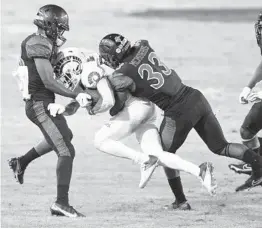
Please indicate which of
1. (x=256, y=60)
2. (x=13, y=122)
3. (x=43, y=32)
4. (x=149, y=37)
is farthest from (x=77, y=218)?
(x=149, y=37)

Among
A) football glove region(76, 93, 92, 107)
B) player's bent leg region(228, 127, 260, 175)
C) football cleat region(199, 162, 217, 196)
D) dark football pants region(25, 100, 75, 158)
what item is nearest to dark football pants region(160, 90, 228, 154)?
football cleat region(199, 162, 217, 196)

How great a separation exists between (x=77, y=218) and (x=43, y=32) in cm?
173

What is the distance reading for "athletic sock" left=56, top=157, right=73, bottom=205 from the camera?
8.90 meters

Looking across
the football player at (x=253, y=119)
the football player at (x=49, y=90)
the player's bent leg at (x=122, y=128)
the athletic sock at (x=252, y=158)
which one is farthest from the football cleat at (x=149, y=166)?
the football player at (x=253, y=119)

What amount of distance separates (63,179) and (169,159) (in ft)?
3.17

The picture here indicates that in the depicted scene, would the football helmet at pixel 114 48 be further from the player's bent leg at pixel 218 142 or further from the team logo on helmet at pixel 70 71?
the player's bent leg at pixel 218 142

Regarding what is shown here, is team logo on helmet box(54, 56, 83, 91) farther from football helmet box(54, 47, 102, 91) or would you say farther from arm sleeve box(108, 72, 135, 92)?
arm sleeve box(108, 72, 135, 92)

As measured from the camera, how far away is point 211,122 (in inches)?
358

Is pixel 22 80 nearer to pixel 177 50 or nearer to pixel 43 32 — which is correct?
pixel 43 32

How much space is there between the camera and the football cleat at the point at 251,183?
9422mm

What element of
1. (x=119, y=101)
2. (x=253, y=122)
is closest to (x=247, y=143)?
(x=253, y=122)

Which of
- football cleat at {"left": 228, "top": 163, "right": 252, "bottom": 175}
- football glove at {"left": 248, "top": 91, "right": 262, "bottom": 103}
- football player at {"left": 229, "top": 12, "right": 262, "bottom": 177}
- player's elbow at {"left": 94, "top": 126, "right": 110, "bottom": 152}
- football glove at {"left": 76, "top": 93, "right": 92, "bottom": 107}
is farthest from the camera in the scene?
football cleat at {"left": 228, "top": 163, "right": 252, "bottom": 175}

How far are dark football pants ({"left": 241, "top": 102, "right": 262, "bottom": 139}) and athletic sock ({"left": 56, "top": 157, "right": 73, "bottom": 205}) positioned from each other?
2.07m

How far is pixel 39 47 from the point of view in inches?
352
